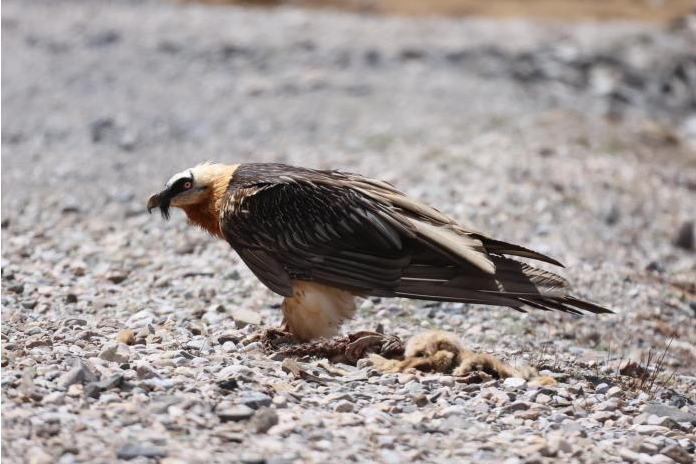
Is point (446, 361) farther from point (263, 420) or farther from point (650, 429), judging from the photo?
point (263, 420)

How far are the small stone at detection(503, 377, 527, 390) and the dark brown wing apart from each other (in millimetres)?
515

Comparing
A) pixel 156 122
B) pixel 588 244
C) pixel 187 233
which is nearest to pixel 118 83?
pixel 156 122

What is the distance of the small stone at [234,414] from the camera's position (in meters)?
5.95

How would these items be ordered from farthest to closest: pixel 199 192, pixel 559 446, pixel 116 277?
pixel 116 277 < pixel 199 192 < pixel 559 446

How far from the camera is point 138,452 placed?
17.6 feet

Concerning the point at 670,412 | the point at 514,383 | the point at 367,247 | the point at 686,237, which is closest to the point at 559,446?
the point at 514,383

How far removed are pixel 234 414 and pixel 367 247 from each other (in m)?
2.04

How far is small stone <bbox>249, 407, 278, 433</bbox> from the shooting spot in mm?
5846

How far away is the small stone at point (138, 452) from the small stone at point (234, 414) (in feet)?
1.96

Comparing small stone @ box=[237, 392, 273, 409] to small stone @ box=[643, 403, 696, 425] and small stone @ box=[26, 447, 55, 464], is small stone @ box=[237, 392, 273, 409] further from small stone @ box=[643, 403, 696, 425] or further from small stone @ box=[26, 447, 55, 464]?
small stone @ box=[643, 403, 696, 425]

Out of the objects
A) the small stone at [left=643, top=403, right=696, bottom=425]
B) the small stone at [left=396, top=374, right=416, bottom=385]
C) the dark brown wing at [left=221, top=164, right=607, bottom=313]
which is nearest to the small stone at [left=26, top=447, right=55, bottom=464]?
the small stone at [left=396, top=374, right=416, bottom=385]

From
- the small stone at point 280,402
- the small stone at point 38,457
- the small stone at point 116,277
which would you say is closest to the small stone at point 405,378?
the small stone at point 280,402

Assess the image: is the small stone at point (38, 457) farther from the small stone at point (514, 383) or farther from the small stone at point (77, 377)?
the small stone at point (514, 383)

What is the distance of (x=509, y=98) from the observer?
19703 millimetres
